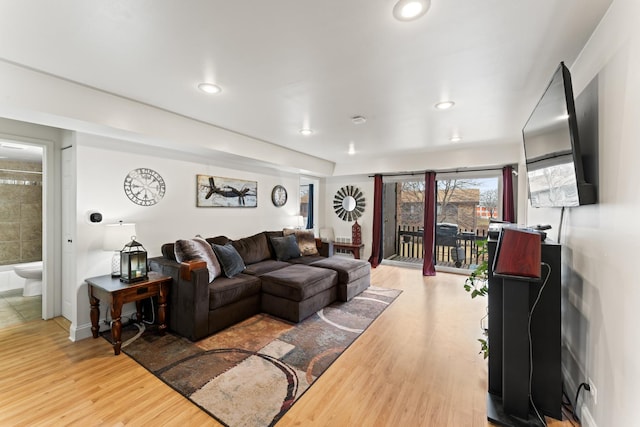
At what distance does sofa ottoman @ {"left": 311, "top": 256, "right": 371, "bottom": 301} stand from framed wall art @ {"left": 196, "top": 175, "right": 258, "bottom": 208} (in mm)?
1672

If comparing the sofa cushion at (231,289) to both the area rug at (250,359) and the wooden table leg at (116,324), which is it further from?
the wooden table leg at (116,324)

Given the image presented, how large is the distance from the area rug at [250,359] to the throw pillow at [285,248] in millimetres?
1172

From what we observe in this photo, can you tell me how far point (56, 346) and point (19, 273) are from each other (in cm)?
216

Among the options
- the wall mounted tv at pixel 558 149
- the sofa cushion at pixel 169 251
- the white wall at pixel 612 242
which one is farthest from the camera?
the sofa cushion at pixel 169 251

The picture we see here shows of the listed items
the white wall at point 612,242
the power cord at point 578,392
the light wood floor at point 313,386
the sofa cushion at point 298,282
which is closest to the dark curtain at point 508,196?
the light wood floor at point 313,386

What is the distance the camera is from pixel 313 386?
1990 mm

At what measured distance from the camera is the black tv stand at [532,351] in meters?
1.65

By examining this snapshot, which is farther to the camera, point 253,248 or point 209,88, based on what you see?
point 253,248

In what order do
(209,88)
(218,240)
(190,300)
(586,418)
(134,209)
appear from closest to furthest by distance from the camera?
(586,418)
(209,88)
(190,300)
(134,209)
(218,240)

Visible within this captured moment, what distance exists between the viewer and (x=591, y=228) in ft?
5.12

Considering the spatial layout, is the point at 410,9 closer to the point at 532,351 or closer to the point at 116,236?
the point at 532,351

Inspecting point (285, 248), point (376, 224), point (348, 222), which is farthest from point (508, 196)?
point (285, 248)

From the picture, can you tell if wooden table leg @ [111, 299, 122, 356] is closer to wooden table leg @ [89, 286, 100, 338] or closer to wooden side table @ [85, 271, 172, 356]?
wooden side table @ [85, 271, 172, 356]

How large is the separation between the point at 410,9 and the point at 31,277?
547cm
